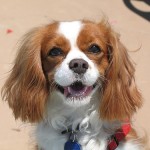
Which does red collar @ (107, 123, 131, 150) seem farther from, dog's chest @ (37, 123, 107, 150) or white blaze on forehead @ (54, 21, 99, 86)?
white blaze on forehead @ (54, 21, 99, 86)

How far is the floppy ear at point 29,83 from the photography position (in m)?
3.70

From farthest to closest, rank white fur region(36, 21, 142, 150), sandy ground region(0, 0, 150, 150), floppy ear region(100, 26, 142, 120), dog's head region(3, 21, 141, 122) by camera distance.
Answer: sandy ground region(0, 0, 150, 150), white fur region(36, 21, 142, 150), floppy ear region(100, 26, 142, 120), dog's head region(3, 21, 141, 122)

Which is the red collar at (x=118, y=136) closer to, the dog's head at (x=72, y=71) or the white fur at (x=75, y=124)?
the white fur at (x=75, y=124)

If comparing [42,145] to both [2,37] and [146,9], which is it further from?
[146,9]

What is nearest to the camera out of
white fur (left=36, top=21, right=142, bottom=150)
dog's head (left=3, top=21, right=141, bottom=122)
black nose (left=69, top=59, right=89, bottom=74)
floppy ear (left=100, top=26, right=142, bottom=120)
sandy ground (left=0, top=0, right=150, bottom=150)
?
black nose (left=69, top=59, right=89, bottom=74)

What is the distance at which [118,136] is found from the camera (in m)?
3.94

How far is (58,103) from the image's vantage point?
3.81m

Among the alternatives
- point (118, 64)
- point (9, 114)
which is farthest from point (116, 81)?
point (9, 114)

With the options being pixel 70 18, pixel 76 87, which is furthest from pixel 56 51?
pixel 70 18

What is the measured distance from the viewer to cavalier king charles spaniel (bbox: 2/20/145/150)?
11.7ft

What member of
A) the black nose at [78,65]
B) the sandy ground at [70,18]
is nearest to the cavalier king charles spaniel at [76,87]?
the black nose at [78,65]

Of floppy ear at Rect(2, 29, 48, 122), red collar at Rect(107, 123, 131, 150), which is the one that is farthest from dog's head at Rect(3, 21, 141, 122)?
A: red collar at Rect(107, 123, 131, 150)

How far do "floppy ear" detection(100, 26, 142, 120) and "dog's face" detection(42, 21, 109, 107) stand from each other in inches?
2.8

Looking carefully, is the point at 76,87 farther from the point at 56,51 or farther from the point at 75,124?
the point at 75,124
